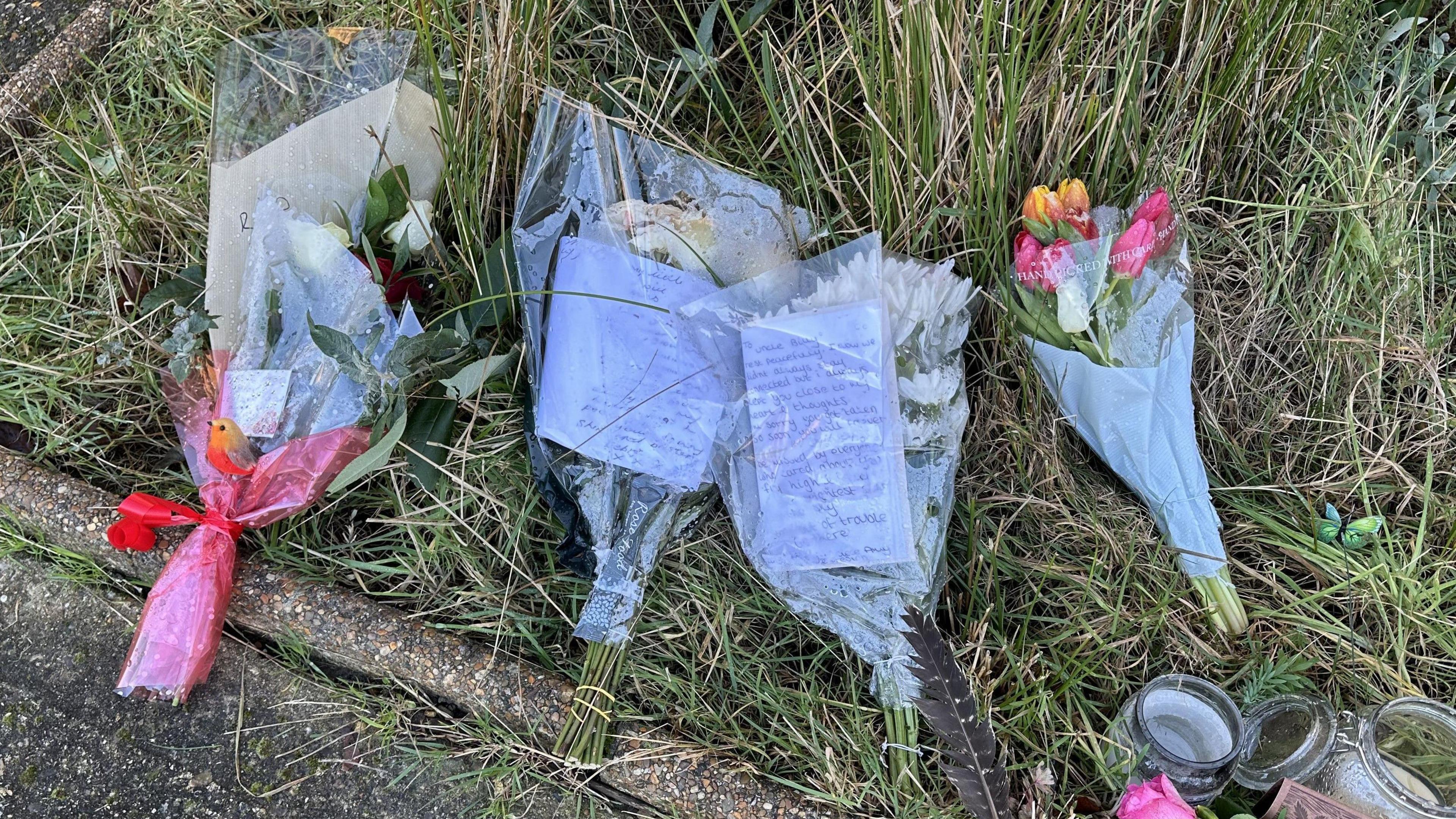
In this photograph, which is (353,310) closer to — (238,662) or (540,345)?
(540,345)

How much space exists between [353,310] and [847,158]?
86 cm

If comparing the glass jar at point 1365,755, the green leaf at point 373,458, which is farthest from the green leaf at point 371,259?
the glass jar at point 1365,755

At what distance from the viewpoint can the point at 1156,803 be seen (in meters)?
1.06

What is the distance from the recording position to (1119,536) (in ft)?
A: 4.62

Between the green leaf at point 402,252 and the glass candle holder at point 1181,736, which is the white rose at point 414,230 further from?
the glass candle holder at point 1181,736

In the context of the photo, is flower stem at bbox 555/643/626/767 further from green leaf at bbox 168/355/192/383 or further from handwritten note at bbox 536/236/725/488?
green leaf at bbox 168/355/192/383

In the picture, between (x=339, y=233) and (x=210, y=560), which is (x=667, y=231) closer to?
(x=339, y=233)

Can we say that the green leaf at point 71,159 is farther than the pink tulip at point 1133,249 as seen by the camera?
Yes

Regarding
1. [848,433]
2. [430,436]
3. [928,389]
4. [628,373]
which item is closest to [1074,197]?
[928,389]

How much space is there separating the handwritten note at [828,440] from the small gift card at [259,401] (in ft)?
2.35

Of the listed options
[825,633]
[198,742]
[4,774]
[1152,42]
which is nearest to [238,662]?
[198,742]

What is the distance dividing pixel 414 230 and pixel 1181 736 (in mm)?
1408

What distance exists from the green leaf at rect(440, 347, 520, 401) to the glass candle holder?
3.43ft

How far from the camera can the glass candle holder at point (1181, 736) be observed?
3.88 ft
